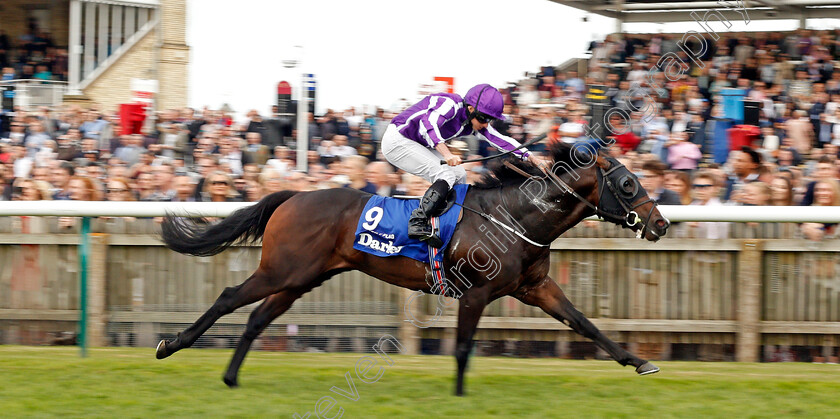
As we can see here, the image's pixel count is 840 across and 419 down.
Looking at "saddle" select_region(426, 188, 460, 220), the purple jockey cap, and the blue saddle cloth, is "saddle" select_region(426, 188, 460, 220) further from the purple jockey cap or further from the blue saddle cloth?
the purple jockey cap

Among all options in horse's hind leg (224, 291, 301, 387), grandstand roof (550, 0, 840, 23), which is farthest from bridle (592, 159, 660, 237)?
grandstand roof (550, 0, 840, 23)

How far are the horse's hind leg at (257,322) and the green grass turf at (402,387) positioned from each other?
91 mm

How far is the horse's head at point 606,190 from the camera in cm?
447

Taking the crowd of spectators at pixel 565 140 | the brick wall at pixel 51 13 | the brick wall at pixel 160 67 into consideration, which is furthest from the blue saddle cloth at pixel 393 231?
the brick wall at pixel 51 13

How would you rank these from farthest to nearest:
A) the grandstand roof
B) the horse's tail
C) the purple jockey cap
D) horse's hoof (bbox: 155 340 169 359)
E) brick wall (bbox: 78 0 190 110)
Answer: brick wall (bbox: 78 0 190 110)
the grandstand roof
the horse's tail
horse's hoof (bbox: 155 340 169 359)
the purple jockey cap

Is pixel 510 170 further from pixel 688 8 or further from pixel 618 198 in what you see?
pixel 688 8

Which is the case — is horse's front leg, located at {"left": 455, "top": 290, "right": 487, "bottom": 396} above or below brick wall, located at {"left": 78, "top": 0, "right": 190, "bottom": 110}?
below

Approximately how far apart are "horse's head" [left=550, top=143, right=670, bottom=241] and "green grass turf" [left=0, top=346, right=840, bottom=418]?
84cm

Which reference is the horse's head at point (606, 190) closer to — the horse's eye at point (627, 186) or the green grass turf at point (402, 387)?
the horse's eye at point (627, 186)

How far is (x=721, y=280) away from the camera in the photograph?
5426mm

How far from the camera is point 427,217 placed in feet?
14.9

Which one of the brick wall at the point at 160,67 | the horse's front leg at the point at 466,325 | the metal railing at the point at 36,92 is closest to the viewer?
the horse's front leg at the point at 466,325

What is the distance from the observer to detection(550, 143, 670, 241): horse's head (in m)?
4.47

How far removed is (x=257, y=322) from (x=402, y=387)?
2.72ft
